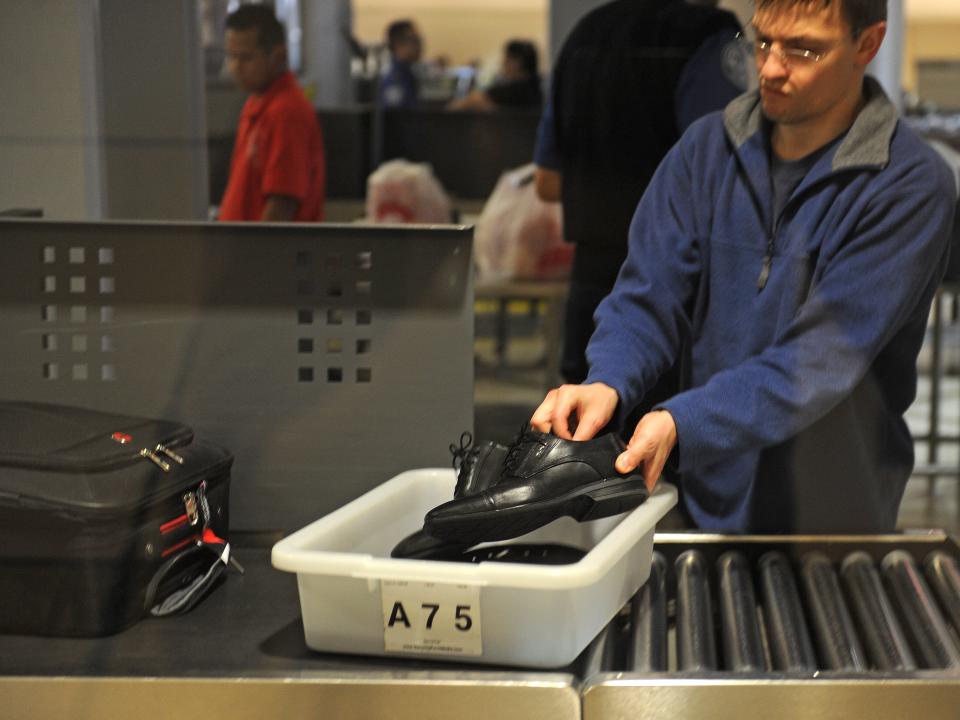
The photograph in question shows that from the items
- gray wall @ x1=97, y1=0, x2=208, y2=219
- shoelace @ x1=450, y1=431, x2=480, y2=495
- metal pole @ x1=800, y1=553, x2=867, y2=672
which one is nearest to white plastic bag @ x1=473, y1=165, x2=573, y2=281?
gray wall @ x1=97, y1=0, x2=208, y2=219

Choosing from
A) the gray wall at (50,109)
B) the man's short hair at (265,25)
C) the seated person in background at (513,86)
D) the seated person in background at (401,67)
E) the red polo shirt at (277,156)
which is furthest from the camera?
the seated person in background at (401,67)

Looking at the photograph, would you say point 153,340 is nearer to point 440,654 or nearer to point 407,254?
point 407,254

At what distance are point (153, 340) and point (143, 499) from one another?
1.02 ft

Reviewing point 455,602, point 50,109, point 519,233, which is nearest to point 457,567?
point 455,602

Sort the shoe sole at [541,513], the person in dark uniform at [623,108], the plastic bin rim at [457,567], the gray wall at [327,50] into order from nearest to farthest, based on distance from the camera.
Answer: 1. the plastic bin rim at [457,567]
2. the shoe sole at [541,513]
3. the person in dark uniform at [623,108]
4. the gray wall at [327,50]

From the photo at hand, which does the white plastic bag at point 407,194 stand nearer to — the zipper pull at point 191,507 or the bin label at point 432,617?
the zipper pull at point 191,507

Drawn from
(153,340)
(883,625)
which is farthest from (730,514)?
(153,340)

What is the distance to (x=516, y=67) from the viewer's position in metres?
2.35

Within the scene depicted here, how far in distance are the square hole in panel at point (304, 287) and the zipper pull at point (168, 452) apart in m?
0.25

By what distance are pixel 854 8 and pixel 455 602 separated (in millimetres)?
709

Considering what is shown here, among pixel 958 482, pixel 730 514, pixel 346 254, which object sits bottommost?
pixel 958 482

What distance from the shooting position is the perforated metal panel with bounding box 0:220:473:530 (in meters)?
1.29

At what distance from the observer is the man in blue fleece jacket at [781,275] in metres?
1.15

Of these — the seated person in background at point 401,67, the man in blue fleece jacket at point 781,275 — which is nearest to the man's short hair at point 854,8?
the man in blue fleece jacket at point 781,275
